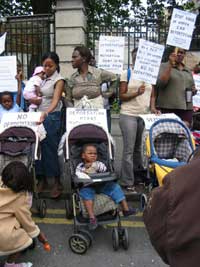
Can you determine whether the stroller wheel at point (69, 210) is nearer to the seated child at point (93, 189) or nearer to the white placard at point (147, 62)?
the seated child at point (93, 189)

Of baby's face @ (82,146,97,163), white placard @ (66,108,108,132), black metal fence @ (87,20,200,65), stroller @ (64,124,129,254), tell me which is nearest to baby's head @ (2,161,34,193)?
stroller @ (64,124,129,254)

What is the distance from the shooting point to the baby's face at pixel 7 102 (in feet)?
16.2

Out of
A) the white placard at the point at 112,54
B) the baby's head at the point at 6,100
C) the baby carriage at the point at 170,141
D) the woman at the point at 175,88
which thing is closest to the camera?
the baby carriage at the point at 170,141

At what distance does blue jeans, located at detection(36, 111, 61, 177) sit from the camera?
5020 millimetres

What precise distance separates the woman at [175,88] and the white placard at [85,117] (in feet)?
3.56

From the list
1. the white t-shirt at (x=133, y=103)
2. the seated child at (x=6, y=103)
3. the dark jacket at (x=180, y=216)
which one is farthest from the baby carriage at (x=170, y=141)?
the dark jacket at (x=180, y=216)

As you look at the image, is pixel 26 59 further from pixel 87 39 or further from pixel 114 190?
pixel 114 190

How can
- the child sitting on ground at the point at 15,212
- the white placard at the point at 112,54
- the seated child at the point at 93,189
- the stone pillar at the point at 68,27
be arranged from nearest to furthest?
the child sitting on ground at the point at 15,212 → the seated child at the point at 93,189 → the white placard at the point at 112,54 → the stone pillar at the point at 68,27

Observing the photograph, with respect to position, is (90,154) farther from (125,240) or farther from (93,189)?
(125,240)

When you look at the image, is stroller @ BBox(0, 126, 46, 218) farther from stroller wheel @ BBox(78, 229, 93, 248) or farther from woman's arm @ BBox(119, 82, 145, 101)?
woman's arm @ BBox(119, 82, 145, 101)

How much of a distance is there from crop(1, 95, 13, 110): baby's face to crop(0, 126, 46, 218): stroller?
68 centimetres

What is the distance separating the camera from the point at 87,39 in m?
8.53

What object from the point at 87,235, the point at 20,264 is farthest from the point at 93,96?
the point at 20,264

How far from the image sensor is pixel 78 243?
12.3ft
